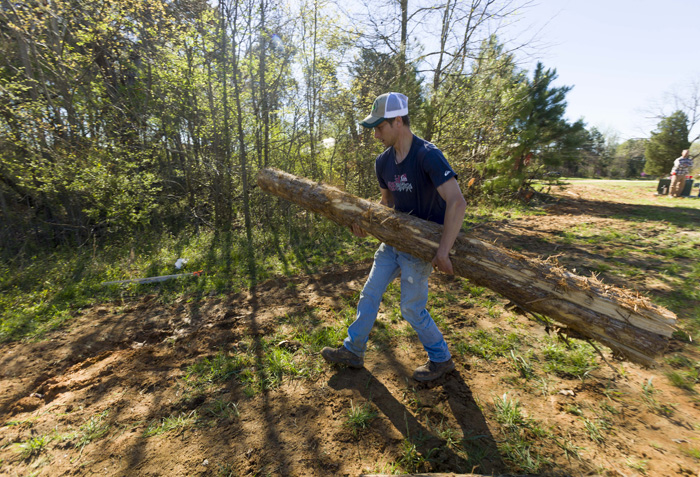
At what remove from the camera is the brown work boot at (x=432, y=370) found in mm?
2459

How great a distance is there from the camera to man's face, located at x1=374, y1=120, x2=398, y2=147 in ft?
7.31

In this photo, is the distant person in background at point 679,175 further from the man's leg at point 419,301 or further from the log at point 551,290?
the man's leg at point 419,301

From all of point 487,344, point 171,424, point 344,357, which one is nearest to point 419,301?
point 344,357

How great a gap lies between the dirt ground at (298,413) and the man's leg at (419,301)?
1.04 ft

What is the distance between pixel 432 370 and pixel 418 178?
65.7 inches

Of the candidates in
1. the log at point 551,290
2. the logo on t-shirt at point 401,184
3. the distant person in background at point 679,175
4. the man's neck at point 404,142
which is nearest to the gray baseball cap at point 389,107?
the man's neck at point 404,142

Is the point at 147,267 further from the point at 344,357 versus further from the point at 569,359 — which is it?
the point at 569,359

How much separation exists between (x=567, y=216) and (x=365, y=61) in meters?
7.72

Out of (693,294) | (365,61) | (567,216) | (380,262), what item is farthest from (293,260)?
(567,216)

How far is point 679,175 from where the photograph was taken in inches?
442

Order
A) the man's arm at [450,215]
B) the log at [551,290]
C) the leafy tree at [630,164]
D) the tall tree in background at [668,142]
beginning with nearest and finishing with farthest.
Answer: the log at [551,290] < the man's arm at [450,215] < the tall tree in background at [668,142] < the leafy tree at [630,164]

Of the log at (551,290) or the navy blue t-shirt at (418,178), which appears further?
the navy blue t-shirt at (418,178)

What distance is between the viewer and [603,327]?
6.25 ft

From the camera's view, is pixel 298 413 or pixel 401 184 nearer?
pixel 298 413
